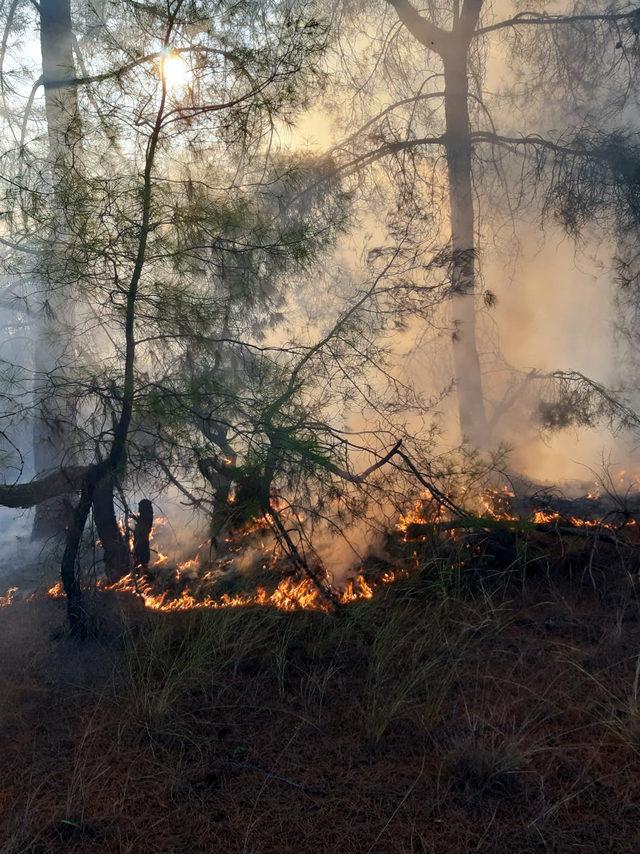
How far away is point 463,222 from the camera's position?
9.21 m

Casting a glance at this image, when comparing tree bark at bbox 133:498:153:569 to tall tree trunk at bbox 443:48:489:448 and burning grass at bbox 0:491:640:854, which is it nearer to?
burning grass at bbox 0:491:640:854

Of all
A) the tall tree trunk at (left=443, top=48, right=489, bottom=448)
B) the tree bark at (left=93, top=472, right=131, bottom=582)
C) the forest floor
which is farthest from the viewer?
the tall tree trunk at (left=443, top=48, right=489, bottom=448)

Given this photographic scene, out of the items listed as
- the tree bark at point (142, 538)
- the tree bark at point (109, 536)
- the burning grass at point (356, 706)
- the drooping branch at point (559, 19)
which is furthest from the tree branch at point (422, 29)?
the tree bark at point (109, 536)

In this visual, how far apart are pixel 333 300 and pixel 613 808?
6596 millimetres

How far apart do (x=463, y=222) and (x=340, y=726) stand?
707 cm

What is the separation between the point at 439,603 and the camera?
5078mm

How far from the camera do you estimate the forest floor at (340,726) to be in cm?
312

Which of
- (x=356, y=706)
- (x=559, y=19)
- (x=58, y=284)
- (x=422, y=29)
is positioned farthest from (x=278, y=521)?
(x=422, y=29)

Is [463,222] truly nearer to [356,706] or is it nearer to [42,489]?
[42,489]

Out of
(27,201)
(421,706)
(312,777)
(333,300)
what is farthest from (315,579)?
(333,300)

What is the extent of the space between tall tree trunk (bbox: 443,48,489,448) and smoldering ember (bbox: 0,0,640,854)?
7 centimetres

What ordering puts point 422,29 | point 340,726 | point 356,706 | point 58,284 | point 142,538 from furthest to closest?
point 422,29 → point 142,538 → point 58,284 → point 356,706 → point 340,726

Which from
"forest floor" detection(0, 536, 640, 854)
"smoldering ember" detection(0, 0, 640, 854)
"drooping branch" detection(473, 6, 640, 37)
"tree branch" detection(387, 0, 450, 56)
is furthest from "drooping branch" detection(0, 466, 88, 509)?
"drooping branch" detection(473, 6, 640, 37)

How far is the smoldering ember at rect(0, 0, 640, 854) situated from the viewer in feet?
11.0
